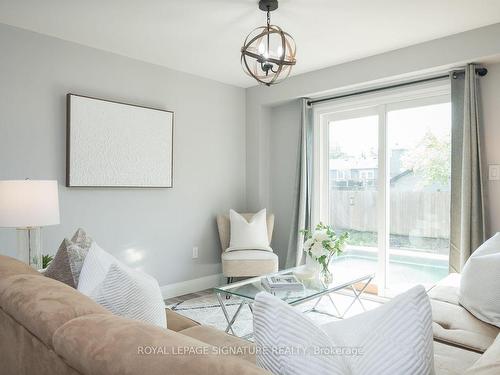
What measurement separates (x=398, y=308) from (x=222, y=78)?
12.8 ft

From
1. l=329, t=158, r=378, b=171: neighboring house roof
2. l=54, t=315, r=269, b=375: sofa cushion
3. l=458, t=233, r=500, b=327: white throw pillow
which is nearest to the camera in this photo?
l=54, t=315, r=269, b=375: sofa cushion

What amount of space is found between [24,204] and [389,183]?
Result: 10.6 feet

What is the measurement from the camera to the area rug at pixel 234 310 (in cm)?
315

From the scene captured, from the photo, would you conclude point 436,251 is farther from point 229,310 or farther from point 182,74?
point 182,74

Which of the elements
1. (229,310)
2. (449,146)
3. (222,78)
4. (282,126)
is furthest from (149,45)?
(449,146)

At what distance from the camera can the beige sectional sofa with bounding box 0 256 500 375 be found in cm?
76

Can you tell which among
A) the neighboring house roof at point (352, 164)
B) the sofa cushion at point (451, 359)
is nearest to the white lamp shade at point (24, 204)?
the sofa cushion at point (451, 359)

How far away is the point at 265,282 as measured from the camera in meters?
2.71

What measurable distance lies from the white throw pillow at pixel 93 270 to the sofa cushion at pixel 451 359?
4.44 ft

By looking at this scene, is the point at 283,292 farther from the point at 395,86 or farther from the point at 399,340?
the point at 395,86

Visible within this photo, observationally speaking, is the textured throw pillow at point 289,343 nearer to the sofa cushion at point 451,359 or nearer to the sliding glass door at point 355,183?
the sofa cushion at point 451,359

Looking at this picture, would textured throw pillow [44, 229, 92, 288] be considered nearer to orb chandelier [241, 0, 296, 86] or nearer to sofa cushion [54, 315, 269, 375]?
sofa cushion [54, 315, 269, 375]

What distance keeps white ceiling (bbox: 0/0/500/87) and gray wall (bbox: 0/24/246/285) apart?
0.23 metres

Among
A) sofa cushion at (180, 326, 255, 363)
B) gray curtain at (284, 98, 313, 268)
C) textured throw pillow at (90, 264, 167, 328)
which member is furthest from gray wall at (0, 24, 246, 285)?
textured throw pillow at (90, 264, 167, 328)
